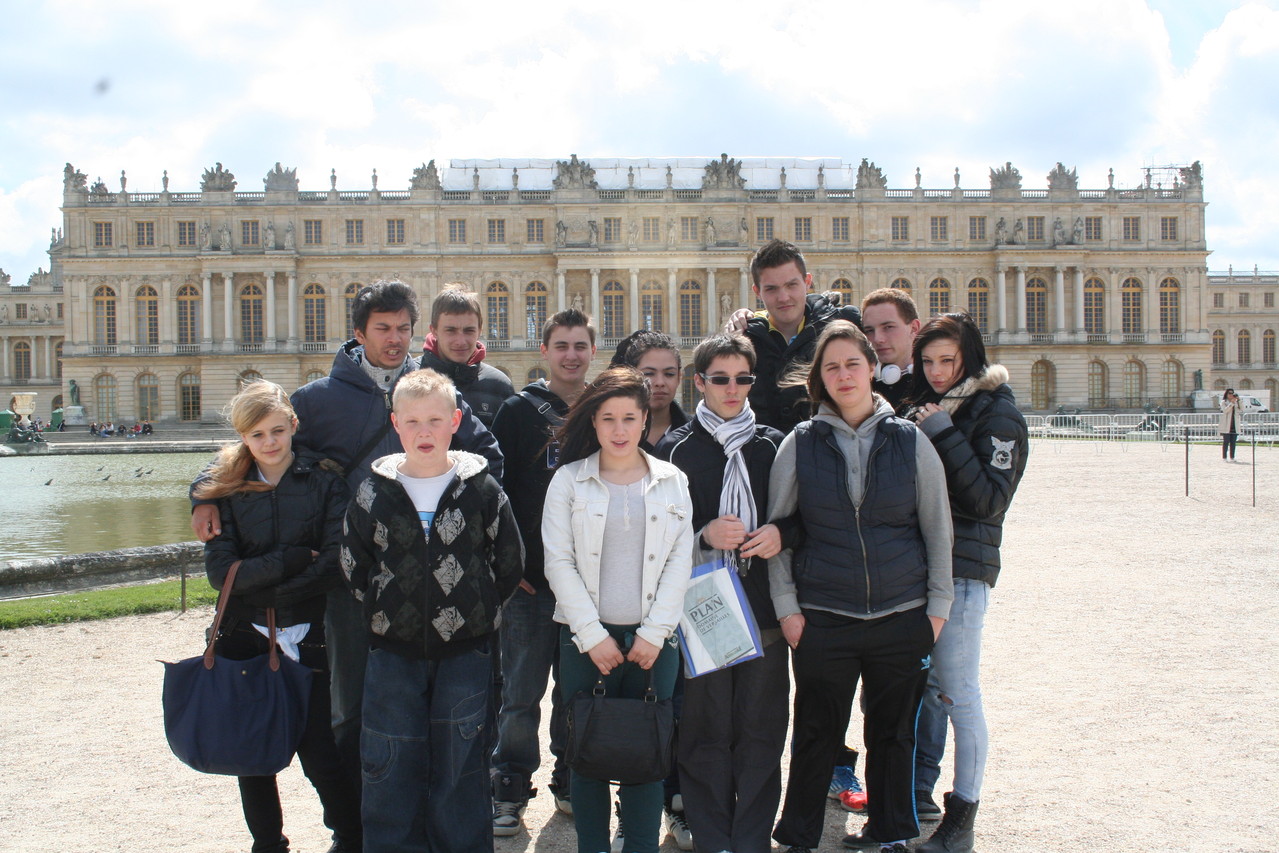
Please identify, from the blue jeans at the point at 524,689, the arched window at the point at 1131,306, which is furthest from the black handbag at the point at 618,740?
the arched window at the point at 1131,306

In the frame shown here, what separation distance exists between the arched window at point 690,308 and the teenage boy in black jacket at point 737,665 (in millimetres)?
42033

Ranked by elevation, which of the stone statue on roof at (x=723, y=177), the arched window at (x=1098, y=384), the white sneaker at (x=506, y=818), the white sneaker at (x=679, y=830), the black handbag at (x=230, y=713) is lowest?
the white sneaker at (x=679, y=830)

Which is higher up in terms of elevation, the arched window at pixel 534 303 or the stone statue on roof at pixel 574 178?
the stone statue on roof at pixel 574 178

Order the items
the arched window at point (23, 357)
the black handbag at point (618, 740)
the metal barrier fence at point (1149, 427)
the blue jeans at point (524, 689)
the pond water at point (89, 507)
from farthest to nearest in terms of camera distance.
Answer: the arched window at point (23, 357), the metal barrier fence at point (1149, 427), the pond water at point (89, 507), the blue jeans at point (524, 689), the black handbag at point (618, 740)

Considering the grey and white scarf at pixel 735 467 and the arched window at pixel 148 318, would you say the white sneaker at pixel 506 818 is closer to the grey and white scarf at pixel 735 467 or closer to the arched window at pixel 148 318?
the grey and white scarf at pixel 735 467

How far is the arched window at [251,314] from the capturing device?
4488 cm

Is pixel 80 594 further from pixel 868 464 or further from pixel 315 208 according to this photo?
pixel 315 208

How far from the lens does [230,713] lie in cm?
316

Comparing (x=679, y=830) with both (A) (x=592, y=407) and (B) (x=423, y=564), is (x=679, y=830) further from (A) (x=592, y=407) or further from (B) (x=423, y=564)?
(A) (x=592, y=407)

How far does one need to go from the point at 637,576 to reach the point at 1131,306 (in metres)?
52.8

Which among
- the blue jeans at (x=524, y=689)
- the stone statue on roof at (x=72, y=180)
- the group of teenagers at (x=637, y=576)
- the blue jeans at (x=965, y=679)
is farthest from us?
the stone statue on roof at (x=72, y=180)

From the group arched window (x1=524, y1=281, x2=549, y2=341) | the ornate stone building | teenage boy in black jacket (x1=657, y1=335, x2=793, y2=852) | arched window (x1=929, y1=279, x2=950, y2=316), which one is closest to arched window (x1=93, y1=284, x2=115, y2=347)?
the ornate stone building

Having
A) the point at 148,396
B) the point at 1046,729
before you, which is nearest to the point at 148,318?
the point at 148,396

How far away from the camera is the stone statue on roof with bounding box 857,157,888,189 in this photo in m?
45.9
